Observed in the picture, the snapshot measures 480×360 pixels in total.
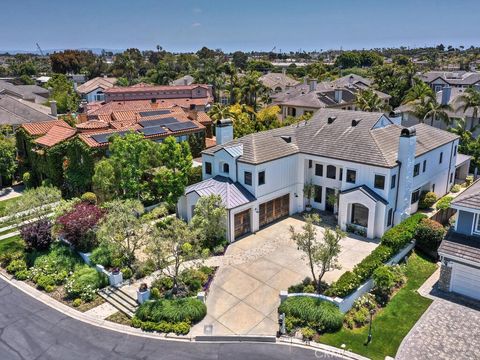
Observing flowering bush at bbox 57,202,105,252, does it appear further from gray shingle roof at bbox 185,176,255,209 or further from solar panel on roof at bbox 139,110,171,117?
solar panel on roof at bbox 139,110,171,117

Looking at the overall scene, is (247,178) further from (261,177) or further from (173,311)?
(173,311)

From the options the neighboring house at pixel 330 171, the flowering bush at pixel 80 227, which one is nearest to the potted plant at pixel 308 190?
the neighboring house at pixel 330 171

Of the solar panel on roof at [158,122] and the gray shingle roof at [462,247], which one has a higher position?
the solar panel on roof at [158,122]

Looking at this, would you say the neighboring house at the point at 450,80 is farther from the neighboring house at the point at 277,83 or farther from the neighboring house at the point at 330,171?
the neighboring house at the point at 330,171

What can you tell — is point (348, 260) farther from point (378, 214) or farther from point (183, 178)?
point (183, 178)

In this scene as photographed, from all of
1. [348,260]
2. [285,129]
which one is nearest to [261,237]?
[348,260]

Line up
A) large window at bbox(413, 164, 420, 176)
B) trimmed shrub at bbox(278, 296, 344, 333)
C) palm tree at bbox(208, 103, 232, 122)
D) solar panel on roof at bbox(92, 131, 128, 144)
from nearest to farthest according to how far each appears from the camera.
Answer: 1. trimmed shrub at bbox(278, 296, 344, 333)
2. large window at bbox(413, 164, 420, 176)
3. solar panel on roof at bbox(92, 131, 128, 144)
4. palm tree at bbox(208, 103, 232, 122)

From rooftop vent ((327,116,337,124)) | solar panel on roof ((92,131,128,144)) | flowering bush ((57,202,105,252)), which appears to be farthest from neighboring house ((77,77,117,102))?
flowering bush ((57,202,105,252))
